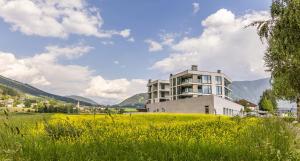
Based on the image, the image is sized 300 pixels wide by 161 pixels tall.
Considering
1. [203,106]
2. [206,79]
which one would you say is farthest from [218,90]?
[203,106]

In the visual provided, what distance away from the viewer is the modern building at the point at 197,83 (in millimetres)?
113812

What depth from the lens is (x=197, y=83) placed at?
374ft

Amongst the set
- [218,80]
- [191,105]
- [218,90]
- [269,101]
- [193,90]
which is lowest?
[191,105]

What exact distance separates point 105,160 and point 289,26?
66.3 feet

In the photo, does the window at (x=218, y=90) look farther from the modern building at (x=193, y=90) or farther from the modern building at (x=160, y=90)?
the modern building at (x=160, y=90)

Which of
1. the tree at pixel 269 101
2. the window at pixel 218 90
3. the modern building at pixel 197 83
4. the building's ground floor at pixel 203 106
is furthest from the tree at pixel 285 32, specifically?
the window at pixel 218 90

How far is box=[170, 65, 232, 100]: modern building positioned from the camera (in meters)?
114

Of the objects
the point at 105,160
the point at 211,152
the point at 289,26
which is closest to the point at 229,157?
the point at 211,152

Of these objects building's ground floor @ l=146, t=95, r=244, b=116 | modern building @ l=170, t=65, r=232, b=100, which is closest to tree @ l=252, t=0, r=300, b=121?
building's ground floor @ l=146, t=95, r=244, b=116

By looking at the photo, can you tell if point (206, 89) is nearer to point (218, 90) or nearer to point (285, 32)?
point (218, 90)

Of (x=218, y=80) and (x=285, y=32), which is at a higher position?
(x=218, y=80)

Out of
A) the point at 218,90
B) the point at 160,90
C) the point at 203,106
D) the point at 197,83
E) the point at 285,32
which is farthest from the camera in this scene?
the point at 160,90

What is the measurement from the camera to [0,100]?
827 cm

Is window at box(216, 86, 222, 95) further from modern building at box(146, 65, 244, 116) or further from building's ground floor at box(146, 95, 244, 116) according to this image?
building's ground floor at box(146, 95, 244, 116)
